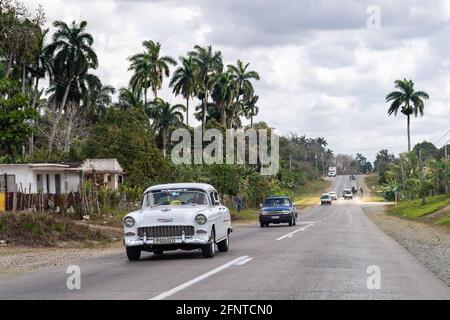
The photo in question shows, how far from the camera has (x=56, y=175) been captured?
52.5m

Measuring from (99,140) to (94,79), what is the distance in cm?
1047

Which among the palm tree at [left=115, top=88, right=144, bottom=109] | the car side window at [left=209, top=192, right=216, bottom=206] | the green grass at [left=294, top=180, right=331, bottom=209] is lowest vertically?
the green grass at [left=294, top=180, right=331, bottom=209]

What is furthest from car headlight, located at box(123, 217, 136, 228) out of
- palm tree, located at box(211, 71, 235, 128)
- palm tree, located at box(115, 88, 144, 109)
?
palm tree, located at box(211, 71, 235, 128)

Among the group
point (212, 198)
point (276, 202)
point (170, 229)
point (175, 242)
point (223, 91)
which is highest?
point (223, 91)

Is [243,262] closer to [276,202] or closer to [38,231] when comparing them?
[38,231]

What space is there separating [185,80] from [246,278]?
3110 inches

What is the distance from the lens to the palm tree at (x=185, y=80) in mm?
91750

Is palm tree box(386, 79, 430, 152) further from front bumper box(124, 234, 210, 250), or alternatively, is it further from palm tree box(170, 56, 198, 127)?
front bumper box(124, 234, 210, 250)

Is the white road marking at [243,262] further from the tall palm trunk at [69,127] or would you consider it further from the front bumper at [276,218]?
the tall palm trunk at [69,127]

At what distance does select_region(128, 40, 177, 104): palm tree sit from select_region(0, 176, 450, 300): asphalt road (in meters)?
66.9

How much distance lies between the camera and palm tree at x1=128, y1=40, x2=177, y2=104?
86.4 metres
